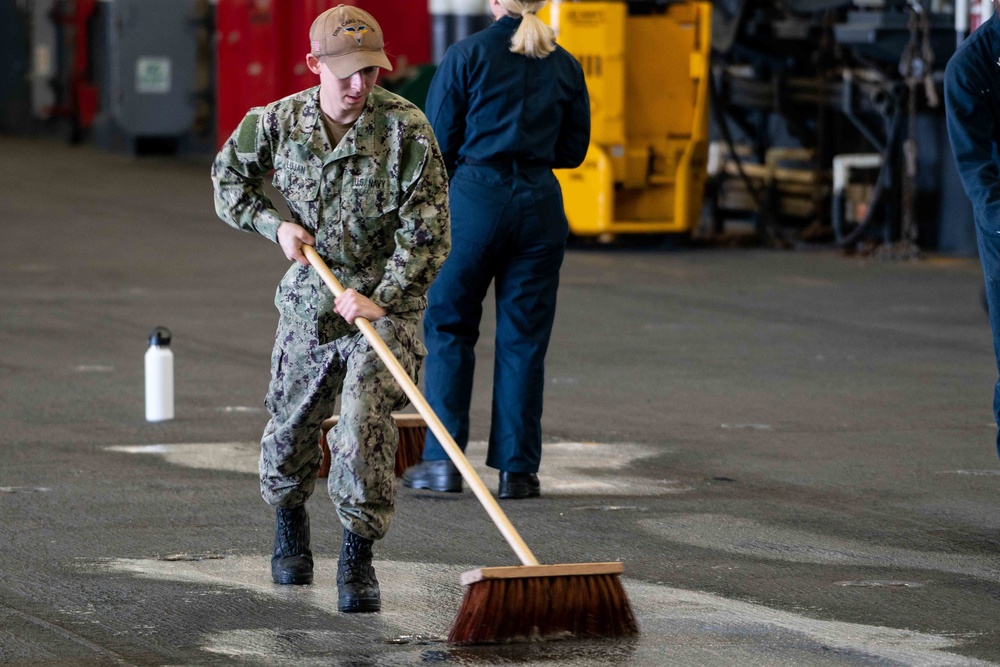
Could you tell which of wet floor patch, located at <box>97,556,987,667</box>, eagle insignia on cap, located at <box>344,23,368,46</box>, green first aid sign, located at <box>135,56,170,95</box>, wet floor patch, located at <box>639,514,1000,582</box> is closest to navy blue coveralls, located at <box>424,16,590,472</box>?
wet floor patch, located at <box>639,514,1000,582</box>

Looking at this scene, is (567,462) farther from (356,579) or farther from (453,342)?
(356,579)

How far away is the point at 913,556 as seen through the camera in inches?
237

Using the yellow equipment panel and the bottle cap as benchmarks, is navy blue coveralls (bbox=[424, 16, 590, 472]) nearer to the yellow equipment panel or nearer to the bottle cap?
the bottle cap

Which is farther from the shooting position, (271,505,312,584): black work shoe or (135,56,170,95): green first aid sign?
(135,56,170,95): green first aid sign

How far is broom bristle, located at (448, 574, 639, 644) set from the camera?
4750mm

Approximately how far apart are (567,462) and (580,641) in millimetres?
2798

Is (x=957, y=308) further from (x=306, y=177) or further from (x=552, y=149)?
(x=306, y=177)

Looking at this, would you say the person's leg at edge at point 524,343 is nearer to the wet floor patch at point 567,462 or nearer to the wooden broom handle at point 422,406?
the wet floor patch at point 567,462

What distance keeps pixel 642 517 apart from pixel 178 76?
844 inches

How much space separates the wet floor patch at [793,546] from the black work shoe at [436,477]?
84 cm

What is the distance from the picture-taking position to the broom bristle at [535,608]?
4.75 m

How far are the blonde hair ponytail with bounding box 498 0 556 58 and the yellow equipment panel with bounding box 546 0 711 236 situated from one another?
980 centimetres

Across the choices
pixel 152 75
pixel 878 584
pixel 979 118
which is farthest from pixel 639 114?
pixel 878 584

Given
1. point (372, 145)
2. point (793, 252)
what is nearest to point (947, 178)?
point (793, 252)
